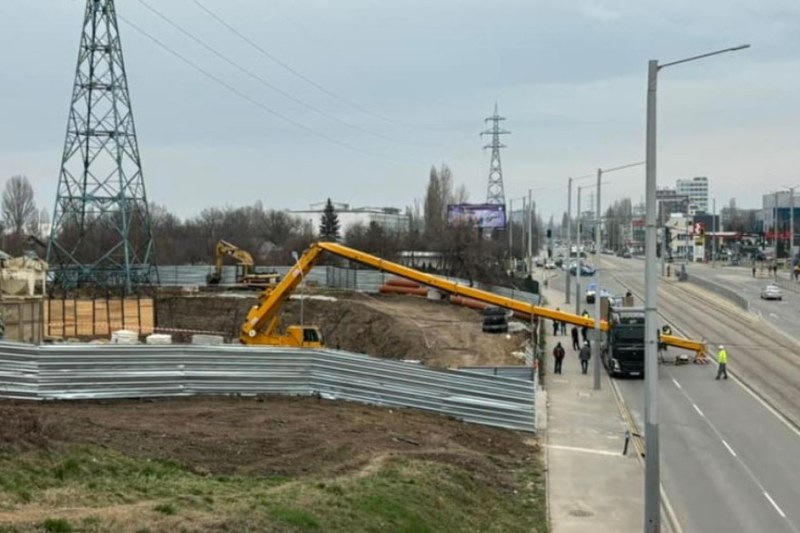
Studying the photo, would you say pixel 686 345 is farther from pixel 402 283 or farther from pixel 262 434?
pixel 402 283

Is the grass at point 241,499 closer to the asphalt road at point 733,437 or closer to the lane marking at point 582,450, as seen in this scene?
the asphalt road at point 733,437

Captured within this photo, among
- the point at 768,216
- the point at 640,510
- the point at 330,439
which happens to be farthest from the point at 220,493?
the point at 768,216

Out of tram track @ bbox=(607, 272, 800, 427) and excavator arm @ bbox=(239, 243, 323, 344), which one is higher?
excavator arm @ bbox=(239, 243, 323, 344)

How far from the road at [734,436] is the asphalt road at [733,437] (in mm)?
22

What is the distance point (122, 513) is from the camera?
11.7 metres

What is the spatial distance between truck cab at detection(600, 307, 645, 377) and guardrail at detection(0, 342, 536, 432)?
12665mm

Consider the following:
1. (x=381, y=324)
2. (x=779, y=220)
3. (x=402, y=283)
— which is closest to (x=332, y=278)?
(x=402, y=283)

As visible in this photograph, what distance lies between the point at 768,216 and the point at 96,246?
134 metres

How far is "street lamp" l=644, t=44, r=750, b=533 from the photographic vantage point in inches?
599

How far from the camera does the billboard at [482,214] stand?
355 feet

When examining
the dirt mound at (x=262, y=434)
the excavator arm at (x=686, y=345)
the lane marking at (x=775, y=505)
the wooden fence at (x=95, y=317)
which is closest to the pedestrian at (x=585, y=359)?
the excavator arm at (x=686, y=345)

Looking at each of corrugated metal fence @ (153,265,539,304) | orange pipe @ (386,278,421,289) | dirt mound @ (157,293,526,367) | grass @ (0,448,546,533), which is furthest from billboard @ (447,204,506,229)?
grass @ (0,448,546,533)

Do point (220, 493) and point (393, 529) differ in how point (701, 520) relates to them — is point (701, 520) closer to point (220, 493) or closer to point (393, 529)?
point (393, 529)

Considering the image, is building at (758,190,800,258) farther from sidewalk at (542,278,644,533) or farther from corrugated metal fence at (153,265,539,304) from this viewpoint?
sidewalk at (542,278,644,533)
